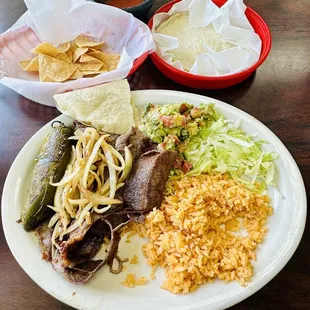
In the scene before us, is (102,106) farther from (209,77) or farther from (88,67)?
(209,77)

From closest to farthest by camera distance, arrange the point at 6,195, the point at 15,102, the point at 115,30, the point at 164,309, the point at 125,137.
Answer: the point at 164,309 < the point at 6,195 < the point at 125,137 < the point at 15,102 < the point at 115,30

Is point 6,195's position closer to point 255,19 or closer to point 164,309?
point 164,309

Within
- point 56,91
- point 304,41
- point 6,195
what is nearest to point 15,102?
point 56,91

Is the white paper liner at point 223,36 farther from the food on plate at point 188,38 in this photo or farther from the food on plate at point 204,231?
the food on plate at point 204,231

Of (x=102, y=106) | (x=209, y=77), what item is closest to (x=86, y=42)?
(x=102, y=106)

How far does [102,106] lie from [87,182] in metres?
0.49

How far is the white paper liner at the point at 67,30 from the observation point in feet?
7.43

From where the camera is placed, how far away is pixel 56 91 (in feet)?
6.71

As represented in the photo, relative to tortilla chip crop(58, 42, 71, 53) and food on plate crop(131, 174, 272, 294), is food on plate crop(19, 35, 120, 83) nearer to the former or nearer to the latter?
tortilla chip crop(58, 42, 71, 53)

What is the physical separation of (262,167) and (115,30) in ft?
4.16

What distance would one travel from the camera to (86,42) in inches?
92.0

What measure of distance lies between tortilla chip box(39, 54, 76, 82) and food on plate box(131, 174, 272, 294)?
0.89m

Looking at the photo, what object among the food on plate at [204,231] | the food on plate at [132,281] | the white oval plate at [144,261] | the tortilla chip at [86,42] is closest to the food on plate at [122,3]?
the tortilla chip at [86,42]

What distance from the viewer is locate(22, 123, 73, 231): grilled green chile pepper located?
1.59 metres
